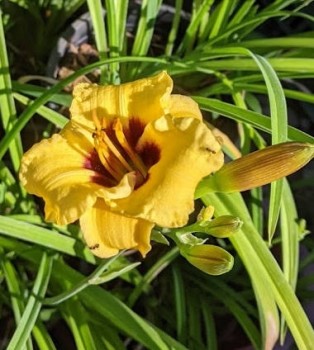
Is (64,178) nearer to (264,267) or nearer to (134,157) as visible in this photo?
(134,157)

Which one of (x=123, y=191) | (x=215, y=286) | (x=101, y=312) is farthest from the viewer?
(x=215, y=286)

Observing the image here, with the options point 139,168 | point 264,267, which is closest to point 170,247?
point 264,267

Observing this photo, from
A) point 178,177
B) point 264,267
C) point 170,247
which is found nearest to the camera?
point 178,177

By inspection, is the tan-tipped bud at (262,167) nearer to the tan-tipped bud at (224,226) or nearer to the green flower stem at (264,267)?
the tan-tipped bud at (224,226)

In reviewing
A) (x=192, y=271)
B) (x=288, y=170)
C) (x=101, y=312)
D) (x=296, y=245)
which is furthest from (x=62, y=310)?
(x=288, y=170)

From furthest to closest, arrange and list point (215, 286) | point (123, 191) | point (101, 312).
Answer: point (215, 286) → point (101, 312) → point (123, 191)

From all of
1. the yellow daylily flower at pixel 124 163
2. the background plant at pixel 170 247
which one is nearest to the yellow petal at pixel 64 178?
the yellow daylily flower at pixel 124 163

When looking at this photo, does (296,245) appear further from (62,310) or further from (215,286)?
(62,310)

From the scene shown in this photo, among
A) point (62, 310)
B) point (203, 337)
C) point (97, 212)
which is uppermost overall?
point (97, 212)
